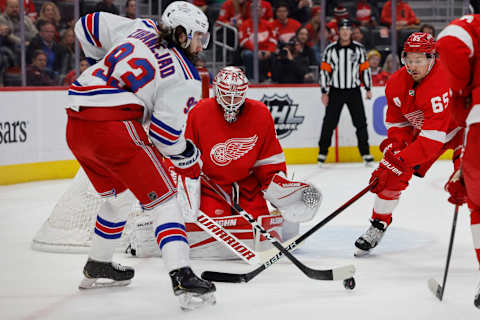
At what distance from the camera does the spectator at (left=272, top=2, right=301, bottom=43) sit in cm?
A: 824

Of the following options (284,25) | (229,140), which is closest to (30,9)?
(284,25)

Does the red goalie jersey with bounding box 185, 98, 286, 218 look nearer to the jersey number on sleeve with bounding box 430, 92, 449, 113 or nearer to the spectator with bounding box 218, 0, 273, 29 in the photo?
the jersey number on sleeve with bounding box 430, 92, 449, 113

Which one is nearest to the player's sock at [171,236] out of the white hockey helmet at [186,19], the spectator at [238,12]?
the white hockey helmet at [186,19]

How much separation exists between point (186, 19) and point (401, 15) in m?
6.31

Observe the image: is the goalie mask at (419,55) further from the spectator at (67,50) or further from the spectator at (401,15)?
the spectator at (401,15)

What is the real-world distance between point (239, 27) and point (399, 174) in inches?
201

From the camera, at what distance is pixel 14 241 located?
4035mm

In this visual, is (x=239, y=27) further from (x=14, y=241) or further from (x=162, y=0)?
(x=14, y=241)

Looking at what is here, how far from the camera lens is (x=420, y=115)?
3496 mm

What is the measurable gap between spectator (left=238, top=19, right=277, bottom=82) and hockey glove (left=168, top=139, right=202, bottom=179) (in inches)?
206

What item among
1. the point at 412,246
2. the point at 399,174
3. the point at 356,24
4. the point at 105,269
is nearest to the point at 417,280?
the point at 399,174

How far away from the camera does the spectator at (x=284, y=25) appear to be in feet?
27.0

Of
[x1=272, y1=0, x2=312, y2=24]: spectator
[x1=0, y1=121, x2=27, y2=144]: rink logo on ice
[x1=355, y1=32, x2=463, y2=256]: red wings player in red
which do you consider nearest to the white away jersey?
[x1=355, y1=32, x2=463, y2=256]: red wings player in red

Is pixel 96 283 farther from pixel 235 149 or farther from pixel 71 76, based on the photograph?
pixel 71 76
